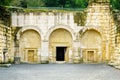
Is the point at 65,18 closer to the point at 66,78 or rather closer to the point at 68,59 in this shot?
the point at 68,59

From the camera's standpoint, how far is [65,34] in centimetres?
2952

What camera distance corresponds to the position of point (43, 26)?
1144 inches

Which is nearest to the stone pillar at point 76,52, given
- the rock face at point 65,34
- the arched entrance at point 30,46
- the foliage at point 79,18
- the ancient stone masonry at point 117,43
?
the rock face at point 65,34

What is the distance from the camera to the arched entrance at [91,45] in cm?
2950

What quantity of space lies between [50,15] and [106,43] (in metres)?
5.84

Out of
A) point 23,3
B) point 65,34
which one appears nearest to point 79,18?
point 65,34

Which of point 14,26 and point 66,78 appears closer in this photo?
point 66,78

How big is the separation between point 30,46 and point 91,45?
5786mm

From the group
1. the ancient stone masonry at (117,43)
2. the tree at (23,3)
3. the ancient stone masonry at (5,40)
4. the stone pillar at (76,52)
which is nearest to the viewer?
the ancient stone masonry at (5,40)

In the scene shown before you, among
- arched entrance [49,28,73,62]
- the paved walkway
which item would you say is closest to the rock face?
arched entrance [49,28,73,62]

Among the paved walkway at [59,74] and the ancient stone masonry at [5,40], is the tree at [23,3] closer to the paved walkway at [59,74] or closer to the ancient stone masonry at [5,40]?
the ancient stone masonry at [5,40]

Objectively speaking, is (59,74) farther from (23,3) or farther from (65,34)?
(23,3)

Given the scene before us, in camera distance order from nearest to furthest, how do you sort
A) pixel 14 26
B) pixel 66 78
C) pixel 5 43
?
pixel 66 78 → pixel 5 43 → pixel 14 26

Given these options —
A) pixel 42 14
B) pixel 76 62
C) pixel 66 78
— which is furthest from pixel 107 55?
pixel 66 78
